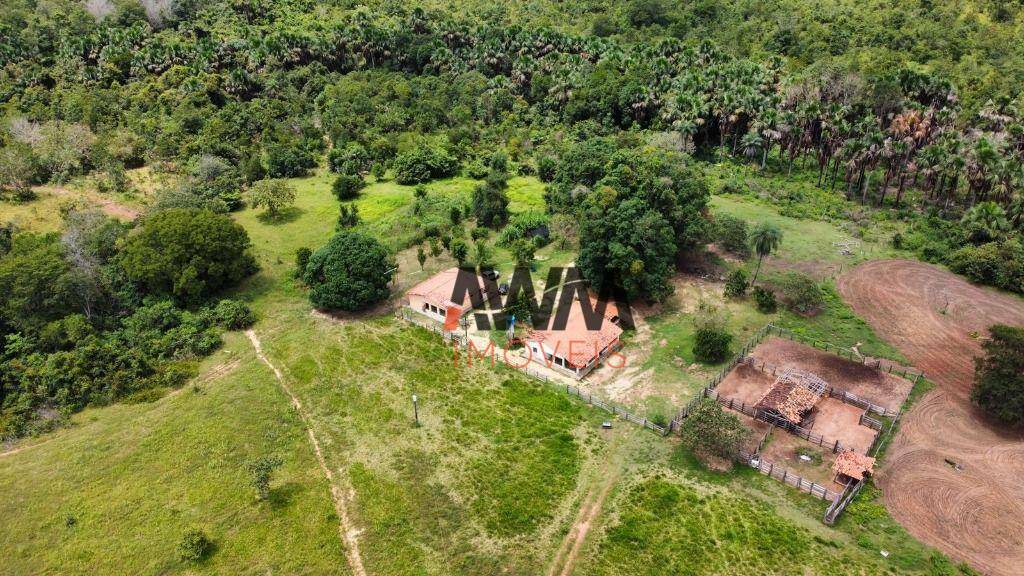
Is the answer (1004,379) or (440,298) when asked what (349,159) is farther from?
(1004,379)

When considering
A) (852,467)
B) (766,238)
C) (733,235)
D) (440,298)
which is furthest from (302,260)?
(852,467)

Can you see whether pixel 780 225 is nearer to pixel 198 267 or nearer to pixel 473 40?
pixel 198 267

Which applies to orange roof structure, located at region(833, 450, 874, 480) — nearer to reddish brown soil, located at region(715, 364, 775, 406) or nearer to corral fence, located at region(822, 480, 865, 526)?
corral fence, located at region(822, 480, 865, 526)

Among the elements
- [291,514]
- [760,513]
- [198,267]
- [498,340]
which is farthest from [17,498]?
[760,513]

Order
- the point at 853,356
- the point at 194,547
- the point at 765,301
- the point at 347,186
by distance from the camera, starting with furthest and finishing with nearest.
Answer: the point at 347,186
the point at 765,301
the point at 853,356
the point at 194,547

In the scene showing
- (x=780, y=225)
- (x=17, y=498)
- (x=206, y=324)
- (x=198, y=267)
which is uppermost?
(x=780, y=225)

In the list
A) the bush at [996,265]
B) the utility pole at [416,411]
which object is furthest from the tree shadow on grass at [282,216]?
the bush at [996,265]
